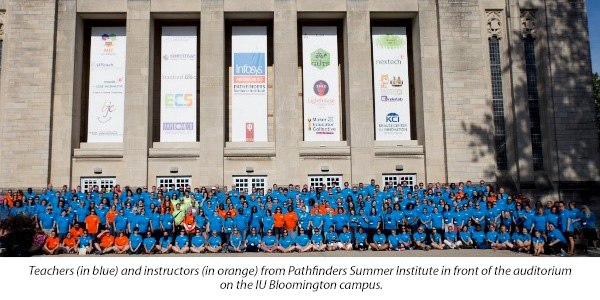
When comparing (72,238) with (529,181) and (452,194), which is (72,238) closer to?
(452,194)

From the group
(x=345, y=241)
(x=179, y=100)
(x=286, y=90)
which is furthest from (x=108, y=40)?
(x=345, y=241)

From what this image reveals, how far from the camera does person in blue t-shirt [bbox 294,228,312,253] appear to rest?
49.6 feet

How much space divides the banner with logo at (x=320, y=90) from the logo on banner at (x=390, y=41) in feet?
7.17

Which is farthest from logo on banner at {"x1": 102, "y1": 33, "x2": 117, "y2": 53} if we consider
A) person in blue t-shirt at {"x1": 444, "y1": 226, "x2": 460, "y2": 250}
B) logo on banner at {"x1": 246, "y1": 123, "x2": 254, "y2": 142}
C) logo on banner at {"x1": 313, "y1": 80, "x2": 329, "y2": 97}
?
person in blue t-shirt at {"x1": 444, "y1": 226, "x2": 460, "y2": 250}

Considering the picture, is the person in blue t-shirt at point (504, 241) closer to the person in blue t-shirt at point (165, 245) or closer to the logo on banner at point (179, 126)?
the person in blue t-shirt at point (165, 245)

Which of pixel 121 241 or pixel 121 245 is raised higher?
pixel 121 241

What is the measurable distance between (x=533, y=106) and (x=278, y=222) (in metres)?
14.2

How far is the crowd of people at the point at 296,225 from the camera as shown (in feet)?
49.3

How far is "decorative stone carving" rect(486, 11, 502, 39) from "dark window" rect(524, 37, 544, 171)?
1367 millimetres

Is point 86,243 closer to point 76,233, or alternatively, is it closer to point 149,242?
point 76,233

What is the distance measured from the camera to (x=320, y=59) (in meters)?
23.2

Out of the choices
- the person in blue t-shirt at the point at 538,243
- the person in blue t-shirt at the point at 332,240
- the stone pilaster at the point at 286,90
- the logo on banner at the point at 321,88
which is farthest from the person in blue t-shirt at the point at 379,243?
the logo on banner at the point at 321,88

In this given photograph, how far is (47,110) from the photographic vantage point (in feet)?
68.9
